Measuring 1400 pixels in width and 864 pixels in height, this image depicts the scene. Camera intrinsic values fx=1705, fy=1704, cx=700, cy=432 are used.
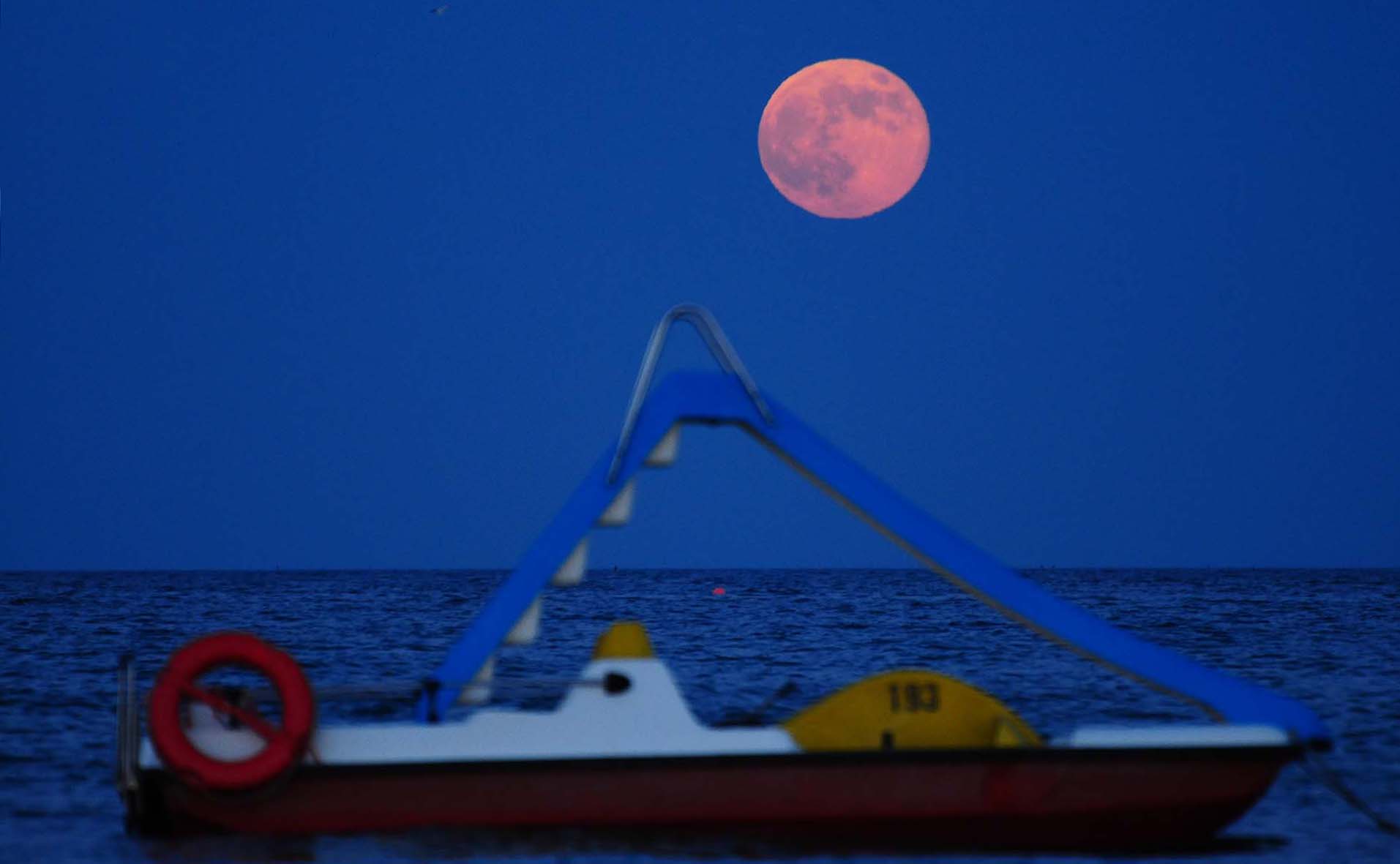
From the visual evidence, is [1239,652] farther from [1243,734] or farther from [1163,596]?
[1163,596]

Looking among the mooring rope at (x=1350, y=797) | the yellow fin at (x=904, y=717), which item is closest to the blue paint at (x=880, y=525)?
the mooring rope at (x=1350, y=797)

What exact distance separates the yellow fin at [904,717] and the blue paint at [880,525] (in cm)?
81

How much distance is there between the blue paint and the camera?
37.9 ft

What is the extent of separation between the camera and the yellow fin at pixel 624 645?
11.7 metres

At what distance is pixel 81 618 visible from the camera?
2175 inches

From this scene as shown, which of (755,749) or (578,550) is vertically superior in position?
(578,550)

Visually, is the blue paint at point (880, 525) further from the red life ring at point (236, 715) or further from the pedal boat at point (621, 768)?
the red life ring at point (236, 715)

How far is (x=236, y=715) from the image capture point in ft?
36.7

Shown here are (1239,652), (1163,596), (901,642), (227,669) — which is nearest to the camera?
(227,669)

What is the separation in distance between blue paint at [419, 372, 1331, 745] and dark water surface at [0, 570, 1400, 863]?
3.56ft

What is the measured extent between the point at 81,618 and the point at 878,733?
48.2m

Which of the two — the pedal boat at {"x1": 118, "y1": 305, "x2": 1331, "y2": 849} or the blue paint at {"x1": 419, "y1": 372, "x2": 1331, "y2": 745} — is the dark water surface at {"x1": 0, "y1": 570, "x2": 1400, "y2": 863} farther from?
the blue paint at {"x1": 419, "y1": 372, "x2": 1331, "y2": 745}

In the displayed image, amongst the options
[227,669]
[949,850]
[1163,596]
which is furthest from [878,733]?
[1163,596]

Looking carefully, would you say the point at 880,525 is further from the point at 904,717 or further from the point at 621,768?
the point at 621,768
